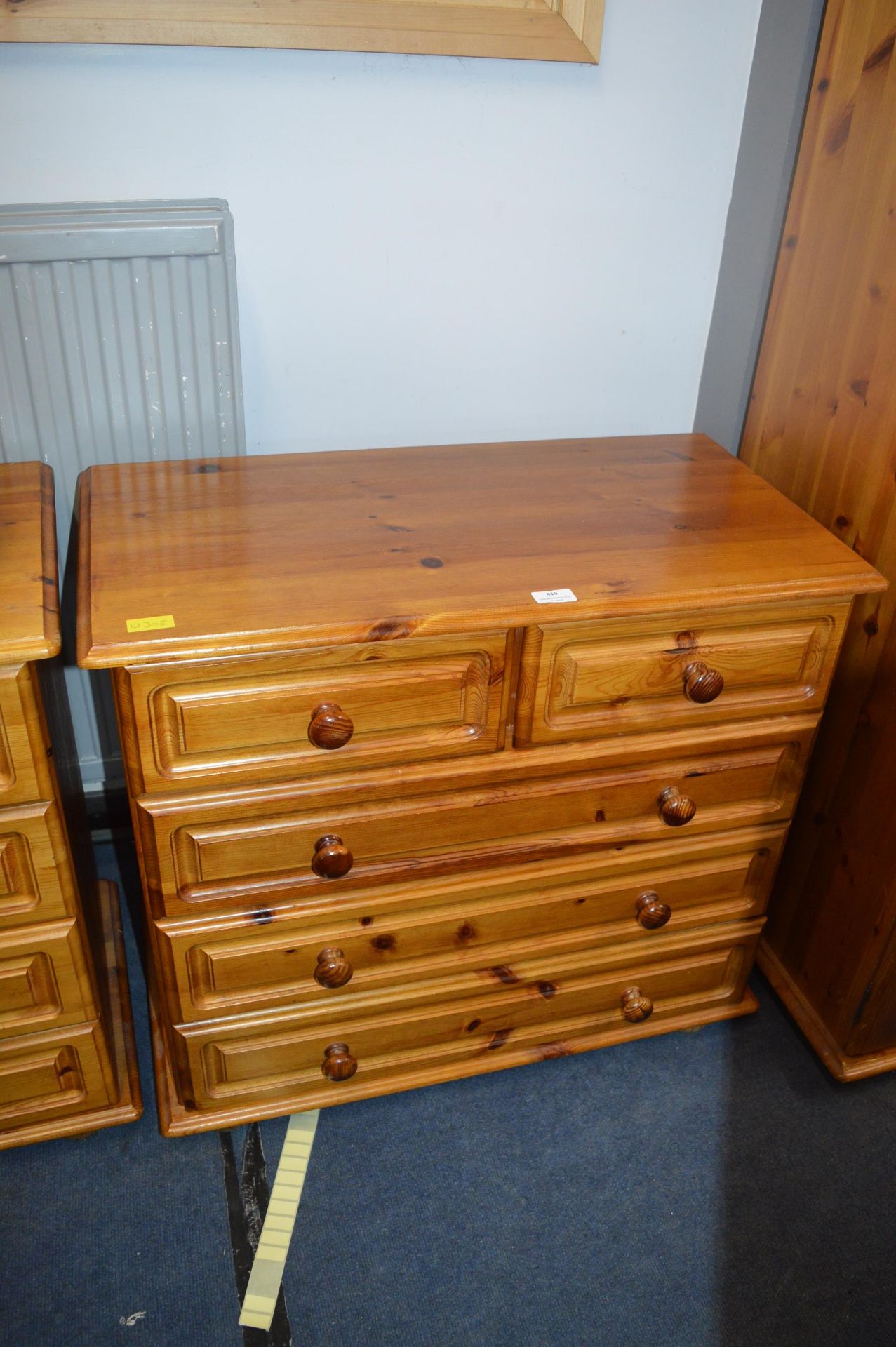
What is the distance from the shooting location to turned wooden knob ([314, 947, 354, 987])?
4.67 feet

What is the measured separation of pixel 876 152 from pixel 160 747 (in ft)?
3.99

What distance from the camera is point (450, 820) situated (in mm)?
1376

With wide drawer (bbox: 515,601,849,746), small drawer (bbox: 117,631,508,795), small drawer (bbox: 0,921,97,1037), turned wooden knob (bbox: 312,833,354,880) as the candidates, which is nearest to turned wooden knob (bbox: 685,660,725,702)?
wide drawer (bbox: 515,601,849,746)

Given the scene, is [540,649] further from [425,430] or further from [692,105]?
[692,105]

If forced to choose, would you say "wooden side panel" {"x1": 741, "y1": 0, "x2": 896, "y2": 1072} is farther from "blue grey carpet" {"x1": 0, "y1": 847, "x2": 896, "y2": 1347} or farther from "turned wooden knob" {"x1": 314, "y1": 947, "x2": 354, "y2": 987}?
"turned wooden knob" {"x1": 314, "y1": 947, "x2": 354, "y2": 987}

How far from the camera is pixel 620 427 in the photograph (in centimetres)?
189

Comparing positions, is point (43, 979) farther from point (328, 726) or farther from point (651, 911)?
Answer: point (651, 911)

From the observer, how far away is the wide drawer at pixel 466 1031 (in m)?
1.51

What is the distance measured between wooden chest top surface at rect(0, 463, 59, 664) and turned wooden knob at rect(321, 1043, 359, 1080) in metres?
0.77

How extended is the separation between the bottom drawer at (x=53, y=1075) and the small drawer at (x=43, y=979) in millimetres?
26

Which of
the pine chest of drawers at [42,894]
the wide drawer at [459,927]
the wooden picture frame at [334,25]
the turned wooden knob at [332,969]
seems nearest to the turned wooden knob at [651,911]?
the wide drawer at [459,927]

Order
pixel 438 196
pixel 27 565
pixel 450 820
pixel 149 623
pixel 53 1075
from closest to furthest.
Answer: pixel 149 623 < pixel 27 565 < pixel 450 820 < pixel 53 1075 < pixel 438 196

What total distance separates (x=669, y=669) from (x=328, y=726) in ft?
1.47

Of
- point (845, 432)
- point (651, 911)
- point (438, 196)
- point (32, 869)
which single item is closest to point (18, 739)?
point (32, 869)
